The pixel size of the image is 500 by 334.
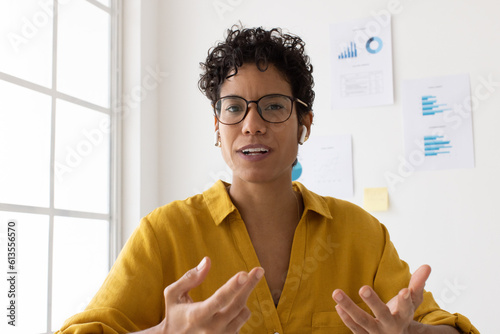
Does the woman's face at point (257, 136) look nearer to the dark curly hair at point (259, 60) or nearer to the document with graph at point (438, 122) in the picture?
the dark curly hair at point (259, 60)

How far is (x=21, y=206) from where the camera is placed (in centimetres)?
199

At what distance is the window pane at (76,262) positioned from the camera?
2184 millimetres

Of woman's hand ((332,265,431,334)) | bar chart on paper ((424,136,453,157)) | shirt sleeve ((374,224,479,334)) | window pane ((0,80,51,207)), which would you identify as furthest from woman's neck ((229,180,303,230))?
bar chart on paper ((424,136,453,157))

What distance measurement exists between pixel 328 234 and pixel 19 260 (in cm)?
116

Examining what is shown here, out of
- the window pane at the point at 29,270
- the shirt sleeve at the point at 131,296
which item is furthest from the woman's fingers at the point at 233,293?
the window pane at the point at 29,270

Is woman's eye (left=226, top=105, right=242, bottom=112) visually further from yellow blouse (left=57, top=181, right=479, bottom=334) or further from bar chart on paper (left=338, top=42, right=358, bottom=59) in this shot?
bar chart on paper (left=338, top=42, right=358, bottom=59)

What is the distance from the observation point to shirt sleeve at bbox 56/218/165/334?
1130 millimetres

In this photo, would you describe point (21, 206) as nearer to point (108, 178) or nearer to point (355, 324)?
point (108, 178)

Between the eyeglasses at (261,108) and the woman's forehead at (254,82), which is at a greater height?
the woman's forehead at (254,82)

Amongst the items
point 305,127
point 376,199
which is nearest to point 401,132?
point 376,199

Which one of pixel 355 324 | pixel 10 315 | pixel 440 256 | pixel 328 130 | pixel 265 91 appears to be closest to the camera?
pixel 355 324

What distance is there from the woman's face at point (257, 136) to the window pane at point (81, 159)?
1042 mm

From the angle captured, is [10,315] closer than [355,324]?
No

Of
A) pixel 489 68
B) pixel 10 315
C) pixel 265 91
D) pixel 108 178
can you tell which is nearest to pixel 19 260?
pixel 10 315
